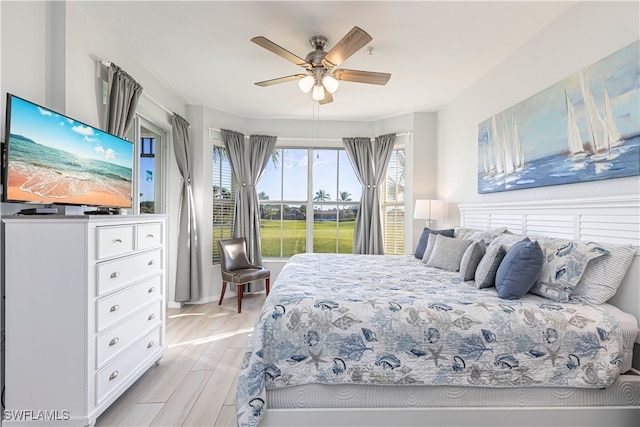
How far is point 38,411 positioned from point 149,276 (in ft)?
2.90

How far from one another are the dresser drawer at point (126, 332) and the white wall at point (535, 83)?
3.13 metres

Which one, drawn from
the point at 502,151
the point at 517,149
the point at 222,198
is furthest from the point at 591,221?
the point at 222,198

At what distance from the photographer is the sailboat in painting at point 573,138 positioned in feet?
6.66

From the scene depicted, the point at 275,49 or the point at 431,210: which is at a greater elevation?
the point at 275,49

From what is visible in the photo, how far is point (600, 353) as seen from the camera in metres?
1.54

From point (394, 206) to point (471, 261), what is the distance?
2.54 m

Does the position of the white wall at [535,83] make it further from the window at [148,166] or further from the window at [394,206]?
the window at [148,166]

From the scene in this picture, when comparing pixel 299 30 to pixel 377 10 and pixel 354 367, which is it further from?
pixel 354 367

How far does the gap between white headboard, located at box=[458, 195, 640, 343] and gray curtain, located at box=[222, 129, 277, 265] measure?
320 cm

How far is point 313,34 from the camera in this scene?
8.16 feet

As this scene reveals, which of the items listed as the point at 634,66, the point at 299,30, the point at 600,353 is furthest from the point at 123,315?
the point at 634,66

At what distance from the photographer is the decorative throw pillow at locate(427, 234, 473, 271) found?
2.65m

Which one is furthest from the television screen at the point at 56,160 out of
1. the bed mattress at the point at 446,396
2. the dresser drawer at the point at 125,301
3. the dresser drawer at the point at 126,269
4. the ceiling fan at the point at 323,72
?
the bed mattress at the point at 446,396

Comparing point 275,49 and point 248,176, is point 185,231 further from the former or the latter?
point 275,49
